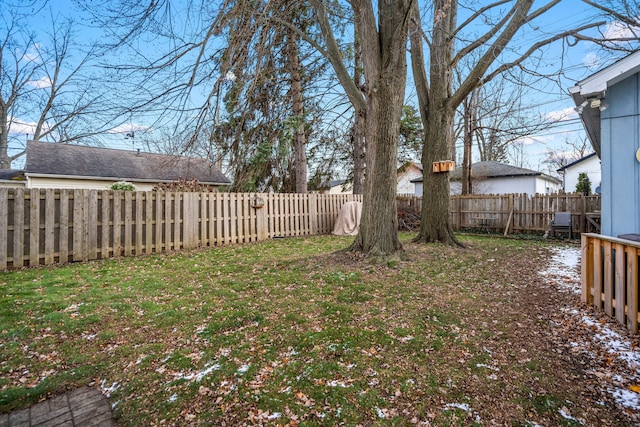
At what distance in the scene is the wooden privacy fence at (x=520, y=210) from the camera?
35.2 ft

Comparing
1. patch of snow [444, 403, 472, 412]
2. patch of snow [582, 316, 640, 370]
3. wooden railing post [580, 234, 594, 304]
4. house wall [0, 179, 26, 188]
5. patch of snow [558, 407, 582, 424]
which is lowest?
patch of snow [558, 407, 582, 424]

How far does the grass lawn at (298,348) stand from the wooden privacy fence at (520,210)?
26.7 feet

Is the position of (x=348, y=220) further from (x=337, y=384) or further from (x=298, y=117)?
(x=337, y=384)

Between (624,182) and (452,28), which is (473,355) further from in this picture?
(452,28)

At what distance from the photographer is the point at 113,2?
14.6 feet

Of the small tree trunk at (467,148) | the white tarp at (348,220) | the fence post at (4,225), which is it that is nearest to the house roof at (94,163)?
the white tarp at (348,220)

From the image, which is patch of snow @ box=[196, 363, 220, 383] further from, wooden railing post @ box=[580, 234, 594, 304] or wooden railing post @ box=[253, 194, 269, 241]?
Result: wooden railing post @ box=[253, 194, 269, 241]

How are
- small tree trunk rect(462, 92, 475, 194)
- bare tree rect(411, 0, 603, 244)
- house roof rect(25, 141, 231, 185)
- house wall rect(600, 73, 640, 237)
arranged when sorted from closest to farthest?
house wall rect(600, 73, 640, 237) < bare tree rect(411, 0, 603, 244) < house roof rect(25, 141, 231, 185) < small tree trunk rect(462, 92, 475, 194)

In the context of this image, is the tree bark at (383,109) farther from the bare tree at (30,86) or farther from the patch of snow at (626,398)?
the bare tree at (30,86)

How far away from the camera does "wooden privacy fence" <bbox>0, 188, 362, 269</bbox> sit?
5711 millimetres

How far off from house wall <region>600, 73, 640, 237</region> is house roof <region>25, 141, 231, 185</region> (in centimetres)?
1263

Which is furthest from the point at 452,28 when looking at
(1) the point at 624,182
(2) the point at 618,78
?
(1) the point at 624,182

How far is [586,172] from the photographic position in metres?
23.6

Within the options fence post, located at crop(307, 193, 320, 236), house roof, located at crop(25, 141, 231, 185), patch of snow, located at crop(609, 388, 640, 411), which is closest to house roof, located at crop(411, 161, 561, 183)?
fence post, located at crop(307, 193, 320, 236)
